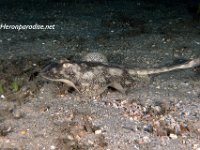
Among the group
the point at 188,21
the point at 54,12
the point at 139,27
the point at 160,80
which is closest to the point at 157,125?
the point at 160,80

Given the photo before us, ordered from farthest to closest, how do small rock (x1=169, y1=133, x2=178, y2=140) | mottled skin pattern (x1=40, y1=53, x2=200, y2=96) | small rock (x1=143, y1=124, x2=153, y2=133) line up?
1. mottled skin pattern (x1=40, y1=53, x2=200, y2=96)
2. small rock (x1=143, y1=124, x2=153, y2=133)
3. small rock (x1=169, y1=133, x2=178, y2=140)

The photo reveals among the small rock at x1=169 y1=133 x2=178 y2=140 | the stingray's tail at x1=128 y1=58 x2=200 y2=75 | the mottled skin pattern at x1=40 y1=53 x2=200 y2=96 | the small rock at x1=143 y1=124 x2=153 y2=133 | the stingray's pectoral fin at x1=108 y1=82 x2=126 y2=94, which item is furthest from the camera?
the stingray's tail at x1=128 y1=58 x2=200 y2=75

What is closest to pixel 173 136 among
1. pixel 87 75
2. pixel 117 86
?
pixel 117 86

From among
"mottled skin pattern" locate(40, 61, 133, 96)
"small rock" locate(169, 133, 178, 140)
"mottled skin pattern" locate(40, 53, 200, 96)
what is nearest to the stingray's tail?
"mottled skin pattern" locate(40, 53, 200, 96)

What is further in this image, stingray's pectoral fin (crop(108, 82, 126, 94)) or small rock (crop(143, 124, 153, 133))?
stingray's pectoral fin (crop(108, 82, 126, 94))

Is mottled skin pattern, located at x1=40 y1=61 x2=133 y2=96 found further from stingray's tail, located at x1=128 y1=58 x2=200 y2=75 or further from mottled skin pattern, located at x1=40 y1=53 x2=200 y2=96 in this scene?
stingray's tail, located at x1=128 y1=58 x2=200 y2=75

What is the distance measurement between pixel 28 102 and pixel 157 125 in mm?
2143

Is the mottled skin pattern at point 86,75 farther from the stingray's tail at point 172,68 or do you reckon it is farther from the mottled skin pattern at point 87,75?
the stingray's tail at point 172,68

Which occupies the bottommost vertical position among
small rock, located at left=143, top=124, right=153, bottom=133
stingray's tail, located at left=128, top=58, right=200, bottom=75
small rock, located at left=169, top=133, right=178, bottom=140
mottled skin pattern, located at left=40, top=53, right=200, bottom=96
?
small rock, located at left=143, top=124, right=153, bottom=133

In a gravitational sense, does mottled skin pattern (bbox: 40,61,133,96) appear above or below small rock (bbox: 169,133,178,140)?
above

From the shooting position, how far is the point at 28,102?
5914mm

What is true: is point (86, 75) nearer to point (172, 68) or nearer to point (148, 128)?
point (148, 128)

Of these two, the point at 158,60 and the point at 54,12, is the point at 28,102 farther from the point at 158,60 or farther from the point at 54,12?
the point at 54,12

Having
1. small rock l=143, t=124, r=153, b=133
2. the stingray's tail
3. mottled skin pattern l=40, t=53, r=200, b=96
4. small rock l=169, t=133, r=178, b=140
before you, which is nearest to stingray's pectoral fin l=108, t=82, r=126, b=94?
mottled skin pattern l=40, t=53, r=200, b=96
